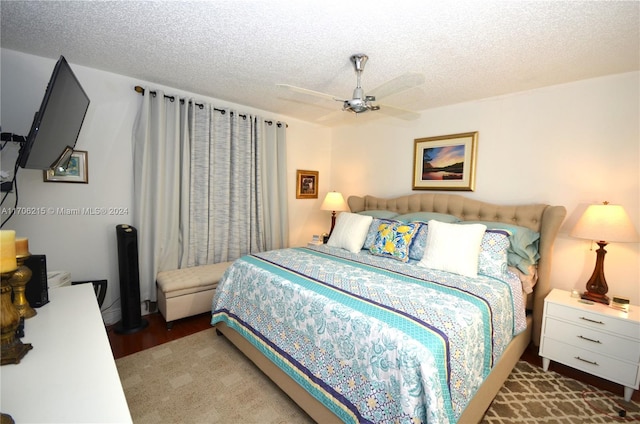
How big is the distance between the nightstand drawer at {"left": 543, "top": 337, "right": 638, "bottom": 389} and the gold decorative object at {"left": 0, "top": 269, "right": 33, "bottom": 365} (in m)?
3.20

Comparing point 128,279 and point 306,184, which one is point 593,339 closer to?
point 306,184

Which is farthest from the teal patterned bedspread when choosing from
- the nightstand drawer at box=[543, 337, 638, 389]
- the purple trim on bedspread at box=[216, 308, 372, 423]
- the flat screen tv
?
the flat screen tv

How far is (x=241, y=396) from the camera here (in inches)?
74.8

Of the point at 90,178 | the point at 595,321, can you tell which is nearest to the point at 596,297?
the point at 595,321

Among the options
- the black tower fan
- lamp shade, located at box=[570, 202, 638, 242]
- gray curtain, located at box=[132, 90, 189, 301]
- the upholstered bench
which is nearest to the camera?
lamp shade, located at box=[570, 202, 638, 242]

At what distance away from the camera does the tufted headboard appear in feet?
7.98

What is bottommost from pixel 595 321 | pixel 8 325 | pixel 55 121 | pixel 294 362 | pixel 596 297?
pixel 294 362

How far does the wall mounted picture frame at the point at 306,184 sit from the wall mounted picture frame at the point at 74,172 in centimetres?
251

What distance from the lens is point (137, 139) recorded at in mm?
2873

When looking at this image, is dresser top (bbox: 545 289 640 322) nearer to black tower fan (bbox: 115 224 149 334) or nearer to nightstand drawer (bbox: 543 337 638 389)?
nightstand drawer (bbox: 543 337 638 389)

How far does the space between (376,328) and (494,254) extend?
1.51 m

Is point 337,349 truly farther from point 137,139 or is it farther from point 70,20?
point 137,139

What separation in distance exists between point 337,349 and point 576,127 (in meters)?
2.82

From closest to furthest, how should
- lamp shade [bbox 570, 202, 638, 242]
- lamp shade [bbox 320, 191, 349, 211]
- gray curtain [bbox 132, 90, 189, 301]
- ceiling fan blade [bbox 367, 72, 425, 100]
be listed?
ceiling fan blade [bbox 367, 72, 425, 100] → lamp shade [bbox 570, 202, 638, 242] → gray curtain [bbox 132, 90, 189, 301] → lamp shade [bbox 320, 191, 349, 211]
